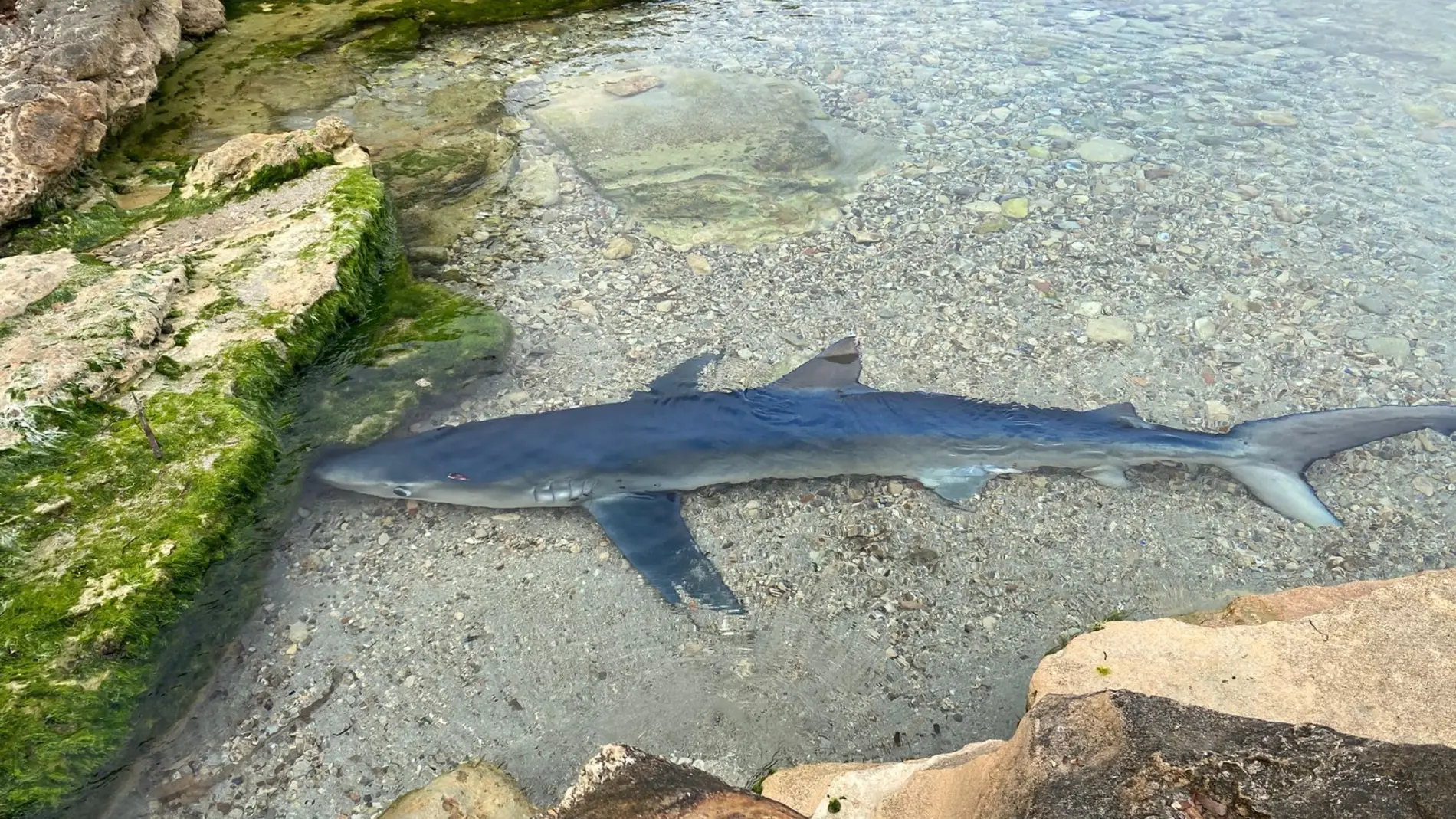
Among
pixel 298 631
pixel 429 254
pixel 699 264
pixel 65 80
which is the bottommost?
pixel 298 631

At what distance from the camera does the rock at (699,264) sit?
586 cm

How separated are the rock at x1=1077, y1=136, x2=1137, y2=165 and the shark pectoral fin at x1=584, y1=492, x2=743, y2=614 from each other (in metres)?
5.14

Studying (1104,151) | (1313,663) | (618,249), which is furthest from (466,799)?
(1104,151)

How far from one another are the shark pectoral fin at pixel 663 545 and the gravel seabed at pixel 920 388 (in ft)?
0.36

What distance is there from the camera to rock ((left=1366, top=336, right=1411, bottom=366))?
5094 mm

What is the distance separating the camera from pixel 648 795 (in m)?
1.87

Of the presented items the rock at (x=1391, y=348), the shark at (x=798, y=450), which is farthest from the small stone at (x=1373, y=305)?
the shark at (x=798, y=450)

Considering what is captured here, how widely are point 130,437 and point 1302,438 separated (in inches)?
226

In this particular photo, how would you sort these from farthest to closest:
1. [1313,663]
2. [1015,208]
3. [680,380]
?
[1015,208] → [680,380] → [1313,663]

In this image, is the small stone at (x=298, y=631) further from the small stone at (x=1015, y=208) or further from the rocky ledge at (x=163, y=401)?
the small stone at (x=1015, y=208)

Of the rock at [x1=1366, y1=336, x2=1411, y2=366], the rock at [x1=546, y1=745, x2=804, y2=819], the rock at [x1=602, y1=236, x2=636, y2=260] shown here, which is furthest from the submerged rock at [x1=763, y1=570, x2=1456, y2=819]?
the rock at [x1=602, y1=236, x2=636, y2=260]

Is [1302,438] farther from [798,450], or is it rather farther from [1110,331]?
[798,450]

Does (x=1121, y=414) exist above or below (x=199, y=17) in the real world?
below

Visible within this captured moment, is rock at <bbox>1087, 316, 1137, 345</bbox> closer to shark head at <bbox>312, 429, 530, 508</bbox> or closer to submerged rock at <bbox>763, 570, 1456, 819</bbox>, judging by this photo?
submerged rock at <bbox>763, 570, 1456, 819</bbox>
